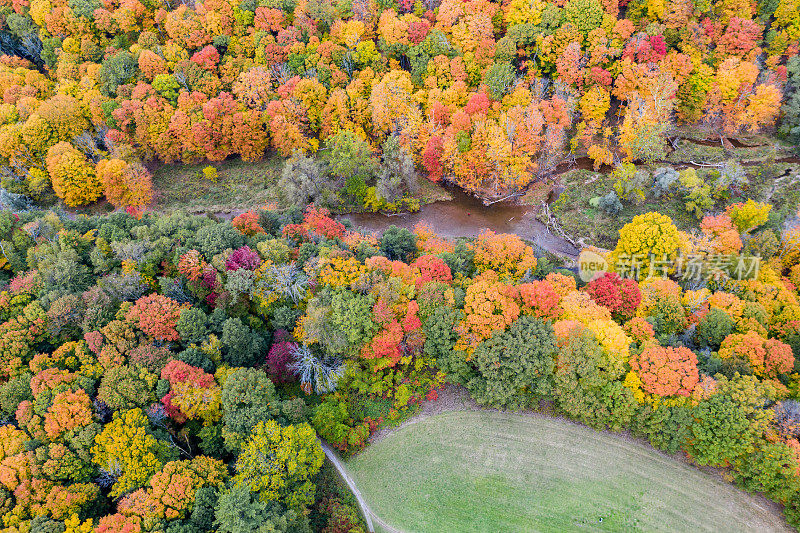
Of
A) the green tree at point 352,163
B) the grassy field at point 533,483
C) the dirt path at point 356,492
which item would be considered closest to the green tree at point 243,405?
the dirt path at point 356,492

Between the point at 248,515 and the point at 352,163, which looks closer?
the point at 248,515

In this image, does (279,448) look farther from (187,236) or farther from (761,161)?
(761,161)

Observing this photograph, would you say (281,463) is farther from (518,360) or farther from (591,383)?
(591,383)

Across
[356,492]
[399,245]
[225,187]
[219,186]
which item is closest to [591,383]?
[356,492]

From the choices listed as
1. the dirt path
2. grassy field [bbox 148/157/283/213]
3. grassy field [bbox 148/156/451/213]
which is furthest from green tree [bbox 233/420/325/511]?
grassy field [bbox 148/157/283/213]

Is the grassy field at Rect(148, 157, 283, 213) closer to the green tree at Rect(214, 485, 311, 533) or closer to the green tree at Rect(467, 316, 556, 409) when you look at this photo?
the green tree at Rect(467, 316, 556, 409)

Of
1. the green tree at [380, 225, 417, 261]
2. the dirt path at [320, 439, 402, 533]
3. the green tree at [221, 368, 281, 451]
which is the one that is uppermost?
the green tree at [380, 225, 417, 261]
